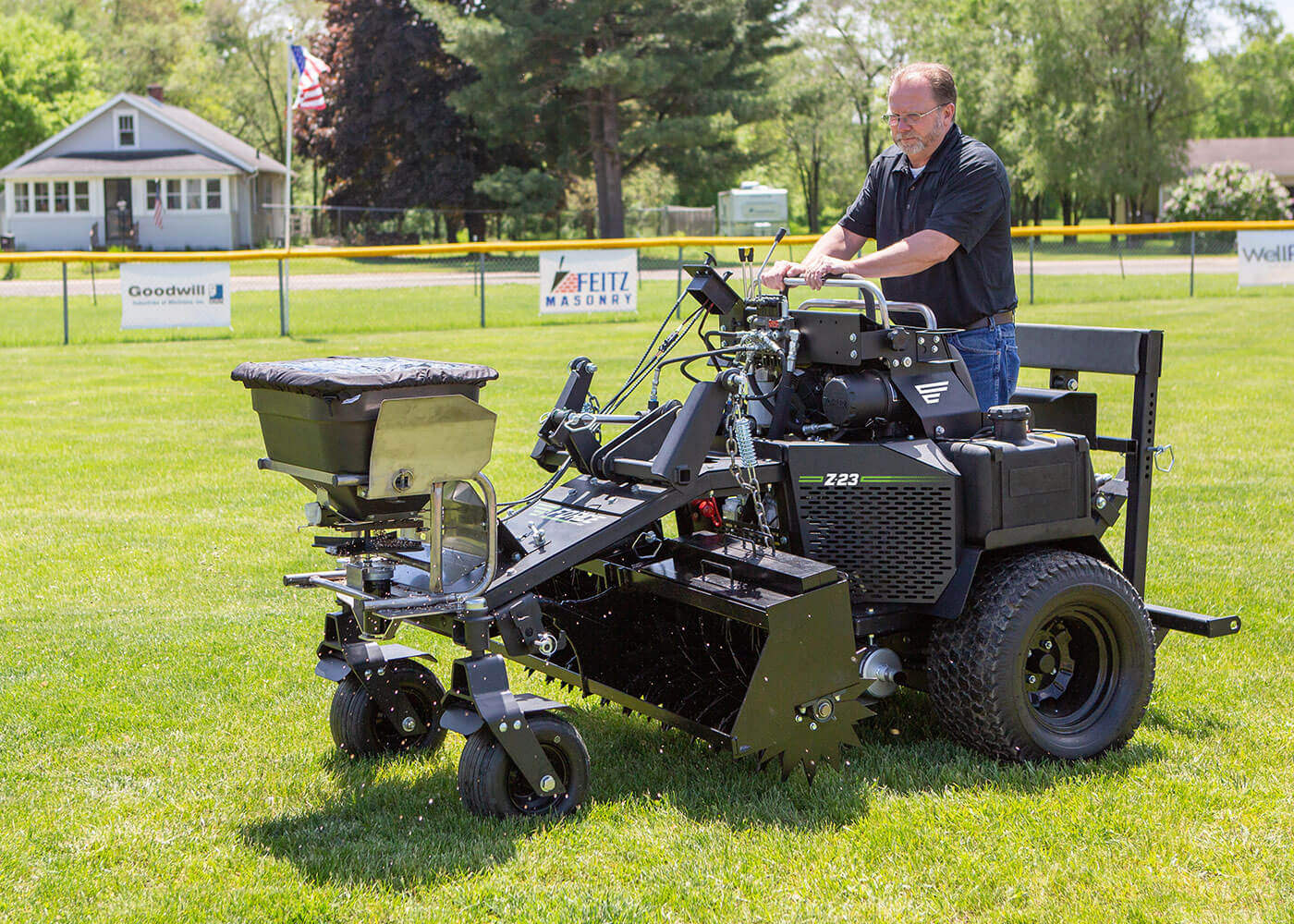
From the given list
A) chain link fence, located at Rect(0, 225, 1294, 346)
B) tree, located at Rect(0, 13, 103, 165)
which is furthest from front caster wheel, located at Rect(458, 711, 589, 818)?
tree, located at Rect(0, 13, 103, 165)

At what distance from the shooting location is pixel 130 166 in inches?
2026

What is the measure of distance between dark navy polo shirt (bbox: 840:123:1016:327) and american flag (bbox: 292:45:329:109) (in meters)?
22.5

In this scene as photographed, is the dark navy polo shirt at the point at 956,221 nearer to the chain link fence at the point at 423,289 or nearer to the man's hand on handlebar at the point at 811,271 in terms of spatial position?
the man's hand on handlebar at the point at 811,271

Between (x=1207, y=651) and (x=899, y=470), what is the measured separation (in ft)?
6.99

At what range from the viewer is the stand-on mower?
3955mm

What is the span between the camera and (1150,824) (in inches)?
160

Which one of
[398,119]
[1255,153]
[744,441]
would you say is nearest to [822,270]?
[744,441]

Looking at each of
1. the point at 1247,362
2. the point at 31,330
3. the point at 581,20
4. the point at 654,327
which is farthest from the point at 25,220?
the point at 1247,362

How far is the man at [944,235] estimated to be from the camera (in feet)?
15.6

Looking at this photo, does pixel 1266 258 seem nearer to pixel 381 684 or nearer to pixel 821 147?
pixel 381 684

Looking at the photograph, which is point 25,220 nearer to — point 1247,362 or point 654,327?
point 654,327

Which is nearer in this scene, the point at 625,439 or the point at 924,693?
the point at 625,439

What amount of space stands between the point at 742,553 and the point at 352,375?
4.50 feet

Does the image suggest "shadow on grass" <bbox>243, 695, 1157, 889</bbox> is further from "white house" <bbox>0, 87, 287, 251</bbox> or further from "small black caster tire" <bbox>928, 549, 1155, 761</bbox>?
"white house" <bbox>0, 87, 287, 251</bbox>
